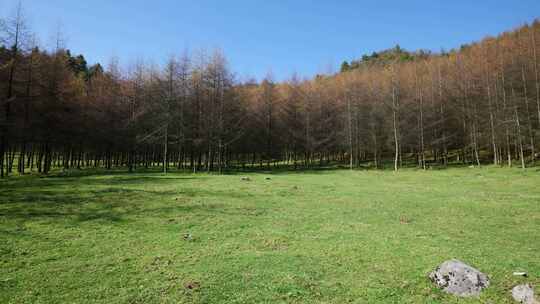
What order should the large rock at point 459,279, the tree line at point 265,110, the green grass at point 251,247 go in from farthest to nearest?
1. the tree line at point 265,110
2. the green grass at point 251,247
3. the large rock at point 459,279

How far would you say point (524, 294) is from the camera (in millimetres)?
5582

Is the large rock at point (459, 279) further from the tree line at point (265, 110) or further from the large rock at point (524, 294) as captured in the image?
the tree line at point (265, 110)

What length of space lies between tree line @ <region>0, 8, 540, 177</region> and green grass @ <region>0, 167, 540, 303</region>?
2109cm

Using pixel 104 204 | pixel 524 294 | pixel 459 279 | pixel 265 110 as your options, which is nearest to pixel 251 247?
pixel 459 279

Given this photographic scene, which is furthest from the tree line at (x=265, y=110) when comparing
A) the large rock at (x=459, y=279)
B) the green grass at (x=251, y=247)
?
the large rock at (x=459, y=279)

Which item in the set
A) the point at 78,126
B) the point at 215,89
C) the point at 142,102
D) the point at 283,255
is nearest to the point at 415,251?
the point at 283,255

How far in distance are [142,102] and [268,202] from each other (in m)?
35.7

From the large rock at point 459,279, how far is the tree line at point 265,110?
33.0 meters

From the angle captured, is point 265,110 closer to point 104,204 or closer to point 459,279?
point 104,204

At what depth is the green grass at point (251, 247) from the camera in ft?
20.0

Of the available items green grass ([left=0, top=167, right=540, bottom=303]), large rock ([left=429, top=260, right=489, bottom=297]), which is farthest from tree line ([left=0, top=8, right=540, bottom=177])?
large rock ([left=429, top=260, right=489, bottom=297])

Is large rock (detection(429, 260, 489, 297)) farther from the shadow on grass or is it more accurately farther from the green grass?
the shadow on grass

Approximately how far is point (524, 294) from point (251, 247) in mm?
6397

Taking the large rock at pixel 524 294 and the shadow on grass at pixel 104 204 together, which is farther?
the shadow on grass at pixel 104 204
